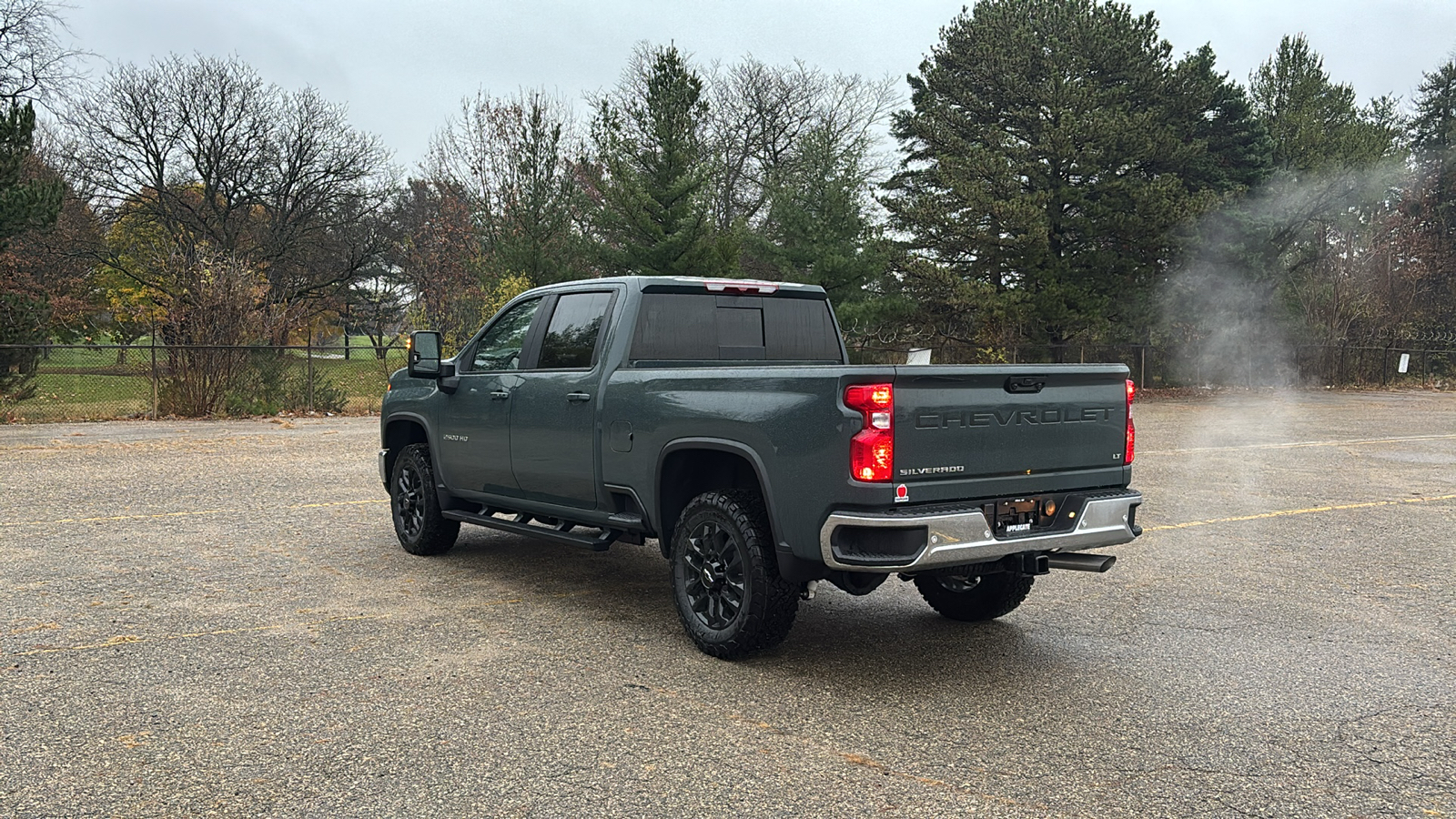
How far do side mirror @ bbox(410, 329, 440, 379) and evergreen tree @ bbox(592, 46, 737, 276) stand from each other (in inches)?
890

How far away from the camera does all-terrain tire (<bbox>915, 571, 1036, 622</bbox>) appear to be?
244 inches

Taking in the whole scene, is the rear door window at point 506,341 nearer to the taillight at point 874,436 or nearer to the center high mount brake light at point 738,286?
the center high mount brake light at point 738,286

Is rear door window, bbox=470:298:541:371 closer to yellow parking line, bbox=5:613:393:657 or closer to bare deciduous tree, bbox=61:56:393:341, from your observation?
yellow parking line, bbox=5:613:393:657

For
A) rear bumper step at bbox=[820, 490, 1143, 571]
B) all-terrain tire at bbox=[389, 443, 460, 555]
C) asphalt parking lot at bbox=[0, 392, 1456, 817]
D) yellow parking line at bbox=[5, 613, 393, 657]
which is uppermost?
rear bumper step at bbox=[820, 490, 1143, 571]

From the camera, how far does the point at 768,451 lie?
5.25 meters

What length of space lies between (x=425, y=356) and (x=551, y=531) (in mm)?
1828

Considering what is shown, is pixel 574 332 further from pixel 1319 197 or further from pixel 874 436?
pixel 1319 197

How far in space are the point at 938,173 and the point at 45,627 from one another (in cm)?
2902

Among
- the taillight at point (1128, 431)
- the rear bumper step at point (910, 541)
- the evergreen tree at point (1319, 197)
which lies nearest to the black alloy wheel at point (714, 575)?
the rear bumper step at point (910, 541)

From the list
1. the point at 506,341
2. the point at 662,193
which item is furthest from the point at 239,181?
the point at 506,341

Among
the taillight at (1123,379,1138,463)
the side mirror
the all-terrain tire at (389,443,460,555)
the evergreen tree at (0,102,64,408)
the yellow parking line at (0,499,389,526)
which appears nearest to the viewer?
the taillight at (1123,379,1138,463)

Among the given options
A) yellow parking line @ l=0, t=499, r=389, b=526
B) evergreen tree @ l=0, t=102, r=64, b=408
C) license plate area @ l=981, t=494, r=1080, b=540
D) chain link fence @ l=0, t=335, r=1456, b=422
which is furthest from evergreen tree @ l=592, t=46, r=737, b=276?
license plate area @ l=981, t=494, r=1080, b=540

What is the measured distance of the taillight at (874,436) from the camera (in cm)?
485

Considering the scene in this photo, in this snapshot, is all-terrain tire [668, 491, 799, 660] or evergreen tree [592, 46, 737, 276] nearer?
all-terrain tire [668, 491, 799, 660]
